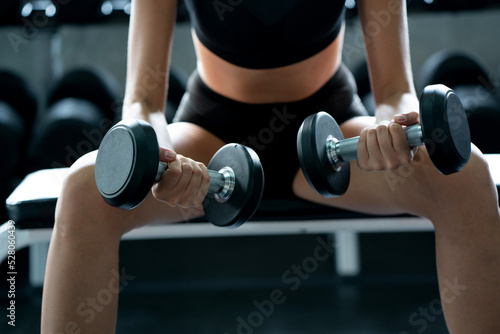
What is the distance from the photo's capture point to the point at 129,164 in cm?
62

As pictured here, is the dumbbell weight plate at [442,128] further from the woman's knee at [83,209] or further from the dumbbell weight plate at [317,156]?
the woman's knee at [83,209]

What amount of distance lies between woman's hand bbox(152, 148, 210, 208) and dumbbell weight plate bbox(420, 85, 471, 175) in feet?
0.95

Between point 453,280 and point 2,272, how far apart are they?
68.6 inches

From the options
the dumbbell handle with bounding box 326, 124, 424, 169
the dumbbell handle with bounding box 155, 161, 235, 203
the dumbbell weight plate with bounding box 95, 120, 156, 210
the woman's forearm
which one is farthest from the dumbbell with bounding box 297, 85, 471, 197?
the woman's forearm

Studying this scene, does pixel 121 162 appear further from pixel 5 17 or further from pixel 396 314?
pixel 5 17

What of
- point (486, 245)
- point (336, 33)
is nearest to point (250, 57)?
point (336, 33)

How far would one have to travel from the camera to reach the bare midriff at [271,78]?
3.30ft

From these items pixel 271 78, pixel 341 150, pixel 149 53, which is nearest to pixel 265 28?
pixel 271 78

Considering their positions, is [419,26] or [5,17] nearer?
[5,17]

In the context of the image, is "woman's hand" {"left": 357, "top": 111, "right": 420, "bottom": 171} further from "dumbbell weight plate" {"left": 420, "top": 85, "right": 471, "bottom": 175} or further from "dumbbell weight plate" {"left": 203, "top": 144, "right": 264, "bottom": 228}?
"dumbbell weight plate" {"left": 203, "top": 144, "right": 264, "bottom": 228}

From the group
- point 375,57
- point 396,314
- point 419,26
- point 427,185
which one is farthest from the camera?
point 419,26

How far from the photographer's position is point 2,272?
194 centimetres

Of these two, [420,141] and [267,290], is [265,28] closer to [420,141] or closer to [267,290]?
[420,141]

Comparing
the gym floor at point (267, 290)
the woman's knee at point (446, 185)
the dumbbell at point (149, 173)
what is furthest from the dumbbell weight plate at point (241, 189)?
the gym floor at point (267, 290)
